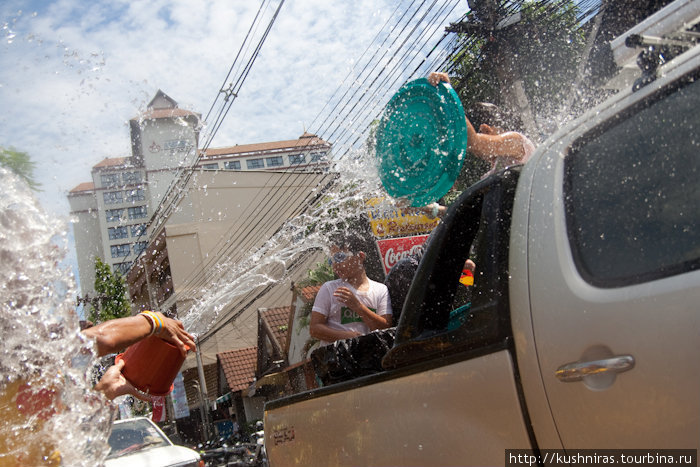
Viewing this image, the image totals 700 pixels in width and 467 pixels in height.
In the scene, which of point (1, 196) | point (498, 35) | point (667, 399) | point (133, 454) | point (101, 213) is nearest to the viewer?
point (667, 399)

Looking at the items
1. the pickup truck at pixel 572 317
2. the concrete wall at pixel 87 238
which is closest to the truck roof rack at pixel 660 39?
the pickup truck at pixel 572 317

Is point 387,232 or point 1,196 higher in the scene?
point 387,232

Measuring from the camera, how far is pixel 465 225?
91.4 inches

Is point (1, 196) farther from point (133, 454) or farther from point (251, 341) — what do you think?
point (251, 341)

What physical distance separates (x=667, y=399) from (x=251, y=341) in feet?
129

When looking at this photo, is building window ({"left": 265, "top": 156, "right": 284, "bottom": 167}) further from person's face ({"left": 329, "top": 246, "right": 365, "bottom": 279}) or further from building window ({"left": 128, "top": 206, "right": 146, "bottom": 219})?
person's face ({"left": 329, "top": 246, "right": 365, "bottom": 279})

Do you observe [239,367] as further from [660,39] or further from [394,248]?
[660,39]

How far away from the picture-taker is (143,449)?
8609 mm

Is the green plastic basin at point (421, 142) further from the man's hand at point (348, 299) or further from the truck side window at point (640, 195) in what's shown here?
the truck side window at point (640, 195)

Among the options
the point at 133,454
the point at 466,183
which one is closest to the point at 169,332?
the point at 133,454

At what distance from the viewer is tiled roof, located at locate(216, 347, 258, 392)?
3077 cm

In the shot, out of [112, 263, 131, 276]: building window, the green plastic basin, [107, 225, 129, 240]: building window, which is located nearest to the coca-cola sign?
the green plastic basin

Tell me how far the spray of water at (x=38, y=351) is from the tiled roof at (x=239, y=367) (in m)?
28.7

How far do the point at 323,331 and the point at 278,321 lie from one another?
929 inches
